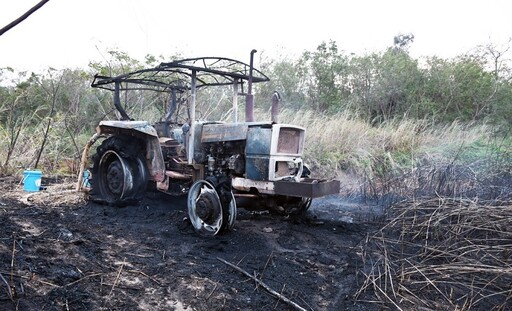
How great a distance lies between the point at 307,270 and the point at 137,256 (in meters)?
1.50

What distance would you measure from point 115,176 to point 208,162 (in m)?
1.81

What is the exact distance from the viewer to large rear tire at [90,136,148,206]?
5.92m

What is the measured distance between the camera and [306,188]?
13.7ft

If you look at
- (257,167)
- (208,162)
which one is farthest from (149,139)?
(257,167)

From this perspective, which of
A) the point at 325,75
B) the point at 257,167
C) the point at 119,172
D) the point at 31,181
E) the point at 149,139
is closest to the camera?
the point at 257,167

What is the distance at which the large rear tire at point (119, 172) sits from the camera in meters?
5.92

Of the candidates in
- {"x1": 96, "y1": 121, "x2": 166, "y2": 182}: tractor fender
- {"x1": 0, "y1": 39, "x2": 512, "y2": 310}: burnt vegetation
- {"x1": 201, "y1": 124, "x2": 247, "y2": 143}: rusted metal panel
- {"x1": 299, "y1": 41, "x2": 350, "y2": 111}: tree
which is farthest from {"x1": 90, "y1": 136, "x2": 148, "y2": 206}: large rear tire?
{"x1": 299, "y1": 41, "x2": 350, "y2": 111}: tree

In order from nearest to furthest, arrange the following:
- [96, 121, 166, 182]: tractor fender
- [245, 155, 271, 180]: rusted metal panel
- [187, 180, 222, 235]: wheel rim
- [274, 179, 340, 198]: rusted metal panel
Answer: [274, 179, 340, 198]: rusted metal panel, [187, 180, 222, 235]: wheel rim, [245, 155, 271, 180]: rusted metal panel, [96, 121, 166, 182]: tractor fender

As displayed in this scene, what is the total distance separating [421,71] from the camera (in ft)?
40.4

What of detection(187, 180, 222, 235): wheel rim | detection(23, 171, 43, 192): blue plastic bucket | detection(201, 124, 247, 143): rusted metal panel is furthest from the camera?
detection(23, 171, 43, 192): blue plastic bucket

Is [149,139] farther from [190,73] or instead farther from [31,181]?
[31,181]

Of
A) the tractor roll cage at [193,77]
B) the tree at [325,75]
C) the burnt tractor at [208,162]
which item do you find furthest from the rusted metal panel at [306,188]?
the tree at [325,75]

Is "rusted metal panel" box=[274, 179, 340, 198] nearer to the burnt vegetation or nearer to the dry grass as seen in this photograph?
the burnt vegetation

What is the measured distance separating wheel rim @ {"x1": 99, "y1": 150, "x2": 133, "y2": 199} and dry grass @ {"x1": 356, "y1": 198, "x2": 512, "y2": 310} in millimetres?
3375
